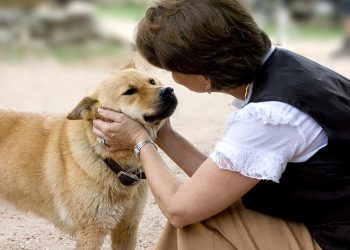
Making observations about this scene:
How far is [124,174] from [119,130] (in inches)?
17.6

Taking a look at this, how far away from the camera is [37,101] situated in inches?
346

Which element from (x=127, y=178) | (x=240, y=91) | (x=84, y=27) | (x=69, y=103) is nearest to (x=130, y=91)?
(x=127, y=178)

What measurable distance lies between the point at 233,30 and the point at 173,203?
0.64 m

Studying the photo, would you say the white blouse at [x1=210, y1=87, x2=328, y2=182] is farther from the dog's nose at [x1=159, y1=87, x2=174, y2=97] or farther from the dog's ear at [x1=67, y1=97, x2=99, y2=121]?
the dog's ear at [x1=67, y1=97, x2=99, y2=121]

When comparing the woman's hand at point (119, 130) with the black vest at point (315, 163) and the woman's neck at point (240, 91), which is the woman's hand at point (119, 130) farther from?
the black vest at point (315, 163)

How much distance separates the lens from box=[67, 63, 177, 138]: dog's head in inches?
125

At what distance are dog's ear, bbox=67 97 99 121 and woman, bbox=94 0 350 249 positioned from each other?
54 centimetres

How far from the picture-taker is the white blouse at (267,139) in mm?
2496

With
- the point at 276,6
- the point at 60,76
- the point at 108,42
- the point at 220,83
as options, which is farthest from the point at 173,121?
the point at 276,6

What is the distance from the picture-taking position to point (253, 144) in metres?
2.52

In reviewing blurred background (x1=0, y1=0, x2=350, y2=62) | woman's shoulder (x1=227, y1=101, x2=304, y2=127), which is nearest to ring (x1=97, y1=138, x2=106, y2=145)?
woman's shoulder (x1=227, y1=101, x2=304, y2=127)

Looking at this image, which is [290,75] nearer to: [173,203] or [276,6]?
[173,203]

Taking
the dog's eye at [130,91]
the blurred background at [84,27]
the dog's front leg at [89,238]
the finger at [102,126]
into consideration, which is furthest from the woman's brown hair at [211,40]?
the blurred background at [84,27]

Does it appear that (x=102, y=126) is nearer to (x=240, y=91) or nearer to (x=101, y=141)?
(x=101, y=141)
